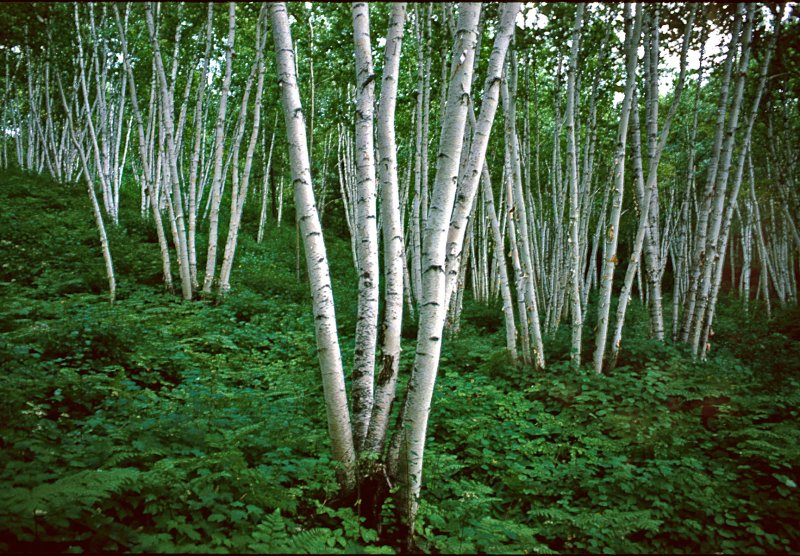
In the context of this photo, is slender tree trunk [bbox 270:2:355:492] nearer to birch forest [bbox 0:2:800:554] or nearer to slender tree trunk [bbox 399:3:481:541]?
birch forest [bbox 0:2:800:554]

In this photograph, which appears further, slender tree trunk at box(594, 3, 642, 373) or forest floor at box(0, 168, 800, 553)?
slender tree trunk at box(594, 3, 642, 373)

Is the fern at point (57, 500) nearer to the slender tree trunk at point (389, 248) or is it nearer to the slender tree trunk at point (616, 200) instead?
the slender tree trunk at point (389, 248)

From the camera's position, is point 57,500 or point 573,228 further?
point 573,228

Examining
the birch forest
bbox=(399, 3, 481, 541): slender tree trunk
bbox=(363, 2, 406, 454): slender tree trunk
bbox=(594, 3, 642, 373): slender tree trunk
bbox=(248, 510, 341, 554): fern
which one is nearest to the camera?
bbox=(248, 510, 341, 554): fern

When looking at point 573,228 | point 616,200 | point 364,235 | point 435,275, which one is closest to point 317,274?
point 364,235

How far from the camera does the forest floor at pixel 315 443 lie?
241 cm

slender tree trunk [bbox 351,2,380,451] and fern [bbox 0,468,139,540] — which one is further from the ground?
slender tree trunk [bbox 351,2,380,451]

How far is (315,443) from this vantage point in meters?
3.68

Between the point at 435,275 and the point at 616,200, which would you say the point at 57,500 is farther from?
the point at 616,200

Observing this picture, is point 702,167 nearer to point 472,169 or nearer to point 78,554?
point 472,169

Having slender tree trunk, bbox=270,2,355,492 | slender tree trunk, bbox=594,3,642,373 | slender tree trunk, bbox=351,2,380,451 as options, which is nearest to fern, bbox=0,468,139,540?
slender tree trunk, bbox=270,2,355,492

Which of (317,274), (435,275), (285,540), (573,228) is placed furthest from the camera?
(573,228)

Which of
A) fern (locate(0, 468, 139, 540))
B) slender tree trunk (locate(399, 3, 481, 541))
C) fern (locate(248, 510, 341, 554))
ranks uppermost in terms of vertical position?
slender tree trunk (locate(399, 3, 481, 541))

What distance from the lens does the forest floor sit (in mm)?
2408
